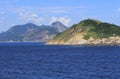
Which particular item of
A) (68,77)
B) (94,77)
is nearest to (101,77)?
(94,77)

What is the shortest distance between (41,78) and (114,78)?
56.2 ft

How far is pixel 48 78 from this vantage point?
96.2 meters

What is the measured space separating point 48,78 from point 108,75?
1600cm

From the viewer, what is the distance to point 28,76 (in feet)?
329

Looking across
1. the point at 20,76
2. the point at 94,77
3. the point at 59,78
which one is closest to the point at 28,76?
the point at 20,76

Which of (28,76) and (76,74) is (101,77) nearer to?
(76,74)

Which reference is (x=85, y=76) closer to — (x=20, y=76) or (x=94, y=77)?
(x=94, y=77)

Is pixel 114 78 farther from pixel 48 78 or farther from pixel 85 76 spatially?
pixel 48 78

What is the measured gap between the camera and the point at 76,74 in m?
105

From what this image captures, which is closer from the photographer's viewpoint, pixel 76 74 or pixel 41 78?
pixel 41 78

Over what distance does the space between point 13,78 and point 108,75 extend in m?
23.8

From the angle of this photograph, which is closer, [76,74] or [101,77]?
[101,77]

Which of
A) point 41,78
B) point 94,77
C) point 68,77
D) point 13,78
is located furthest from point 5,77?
point 94,77

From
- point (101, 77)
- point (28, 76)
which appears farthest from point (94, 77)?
point (28, 76)
